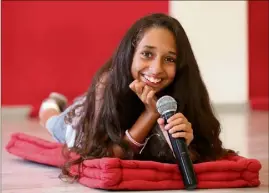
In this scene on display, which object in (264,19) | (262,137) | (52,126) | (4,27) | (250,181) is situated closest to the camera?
(250,181)

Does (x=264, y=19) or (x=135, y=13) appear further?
(x=264, y=19)

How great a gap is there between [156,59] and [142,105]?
16 centimetres

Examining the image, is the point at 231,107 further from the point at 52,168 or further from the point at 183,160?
the point at 183,160

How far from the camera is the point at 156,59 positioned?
55.3 inches

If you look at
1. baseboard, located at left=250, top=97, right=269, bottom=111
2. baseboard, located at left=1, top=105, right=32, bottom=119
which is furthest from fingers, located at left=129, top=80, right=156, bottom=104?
baseboard, located at left=250, top=97, right=269, bottom=111

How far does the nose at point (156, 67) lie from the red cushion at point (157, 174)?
23cm

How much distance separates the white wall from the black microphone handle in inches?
102

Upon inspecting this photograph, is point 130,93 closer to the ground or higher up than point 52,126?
higher up

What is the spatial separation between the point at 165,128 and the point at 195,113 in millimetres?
230

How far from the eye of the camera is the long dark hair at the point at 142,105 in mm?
1461

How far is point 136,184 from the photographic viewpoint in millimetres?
1339

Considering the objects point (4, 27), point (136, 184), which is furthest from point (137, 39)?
point (4, 27)

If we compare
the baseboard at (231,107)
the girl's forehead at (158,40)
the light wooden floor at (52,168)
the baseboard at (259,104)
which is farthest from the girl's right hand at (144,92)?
the baseboard at (259,104)

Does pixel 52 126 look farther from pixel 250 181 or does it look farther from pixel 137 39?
pixel 250 181
